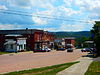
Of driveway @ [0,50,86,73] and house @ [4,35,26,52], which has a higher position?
house @ [4,35,26,52]

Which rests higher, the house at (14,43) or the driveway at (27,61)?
the house at (14,43)

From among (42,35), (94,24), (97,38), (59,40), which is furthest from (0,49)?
(59,40)

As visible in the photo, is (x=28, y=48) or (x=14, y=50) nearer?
(x=14, y=50)

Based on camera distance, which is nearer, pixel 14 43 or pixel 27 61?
pixel 27 61

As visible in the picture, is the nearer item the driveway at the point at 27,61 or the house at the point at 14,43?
the driveway at the point at 27,61

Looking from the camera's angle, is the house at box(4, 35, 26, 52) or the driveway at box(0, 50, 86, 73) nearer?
the driveway at box(0, 50, 86, 73)

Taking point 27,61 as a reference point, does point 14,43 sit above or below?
above

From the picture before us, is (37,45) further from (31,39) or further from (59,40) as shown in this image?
(59,40)

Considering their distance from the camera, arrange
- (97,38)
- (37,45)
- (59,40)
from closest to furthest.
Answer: (97,38) → (37,45) → (59,40)

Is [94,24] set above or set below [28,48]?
above

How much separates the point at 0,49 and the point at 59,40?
56.4 metres

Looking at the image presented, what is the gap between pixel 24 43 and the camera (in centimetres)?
8325

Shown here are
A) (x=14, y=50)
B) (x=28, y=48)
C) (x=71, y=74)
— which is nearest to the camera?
(x=71, y=74)

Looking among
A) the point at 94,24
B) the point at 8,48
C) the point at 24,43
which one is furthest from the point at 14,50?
the point at 94,24
